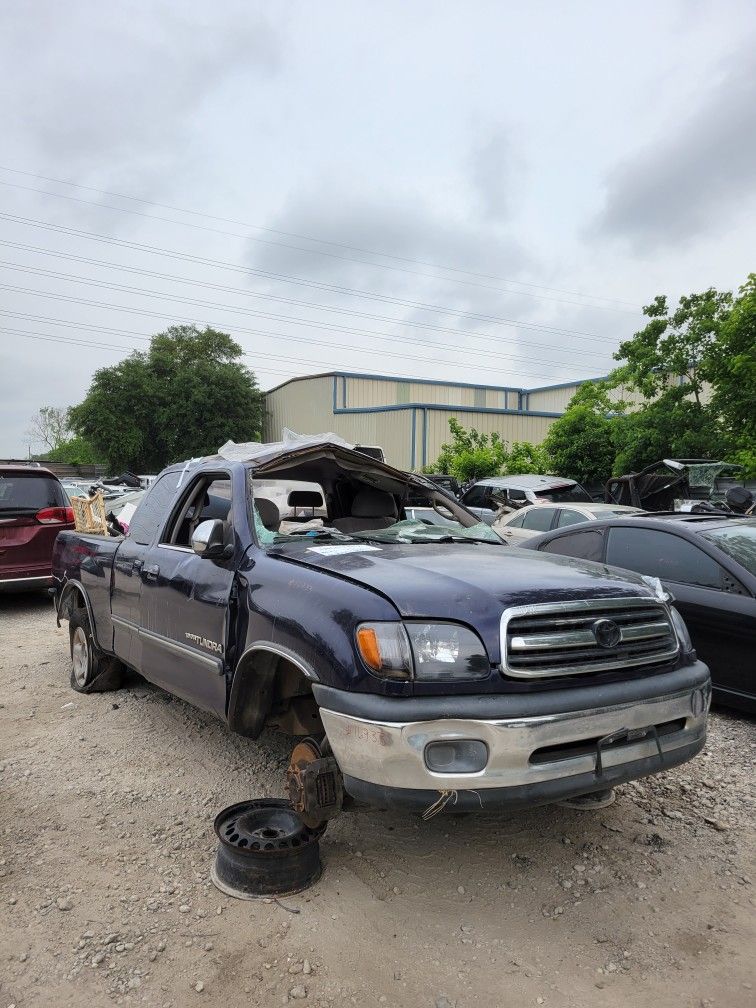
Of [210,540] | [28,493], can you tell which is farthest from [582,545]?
[28,493]

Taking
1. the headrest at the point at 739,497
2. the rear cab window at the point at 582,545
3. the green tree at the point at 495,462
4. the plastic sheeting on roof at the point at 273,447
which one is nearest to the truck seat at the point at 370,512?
the plastic sheeting on roof at the point at 273,447

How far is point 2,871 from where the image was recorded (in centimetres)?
312

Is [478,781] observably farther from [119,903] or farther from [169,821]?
[169,821]

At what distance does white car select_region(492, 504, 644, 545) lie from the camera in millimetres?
10047

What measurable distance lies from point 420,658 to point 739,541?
378 centimetres

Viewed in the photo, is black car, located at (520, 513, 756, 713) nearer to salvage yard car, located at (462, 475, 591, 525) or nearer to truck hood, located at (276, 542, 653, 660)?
truck hood, located at (276, 542, 653, 660)

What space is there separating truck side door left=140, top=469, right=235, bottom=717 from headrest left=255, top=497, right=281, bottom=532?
163mm

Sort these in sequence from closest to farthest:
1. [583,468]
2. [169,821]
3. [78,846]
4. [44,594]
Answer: [78,846] < [169,821] < [44,594] < [583,468]

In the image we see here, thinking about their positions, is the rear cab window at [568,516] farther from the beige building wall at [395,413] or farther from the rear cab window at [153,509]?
the beige building wall at [395,413]

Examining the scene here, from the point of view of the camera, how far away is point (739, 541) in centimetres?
542

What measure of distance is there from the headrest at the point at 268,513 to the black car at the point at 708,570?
2.82m

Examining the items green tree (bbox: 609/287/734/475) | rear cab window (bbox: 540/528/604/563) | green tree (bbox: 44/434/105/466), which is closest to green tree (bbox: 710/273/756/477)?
green tree (bbox: 609/287/734/475)

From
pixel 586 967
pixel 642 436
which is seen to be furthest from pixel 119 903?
pixel 642 436

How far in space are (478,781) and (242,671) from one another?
125cm
